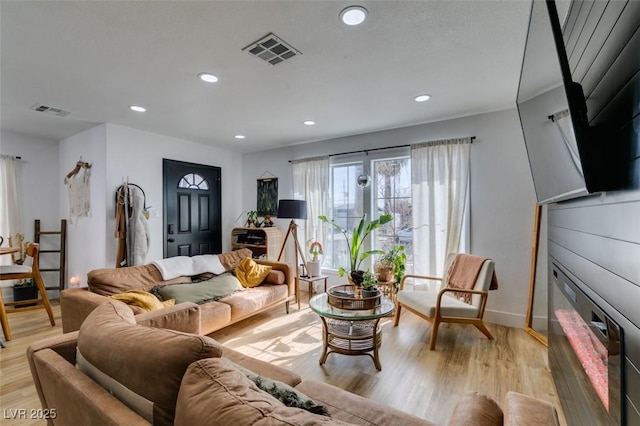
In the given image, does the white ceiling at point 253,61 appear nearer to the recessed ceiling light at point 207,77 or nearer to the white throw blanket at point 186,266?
the recessed ceiling light at point 207,77

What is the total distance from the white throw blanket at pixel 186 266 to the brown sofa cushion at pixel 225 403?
2.72 m

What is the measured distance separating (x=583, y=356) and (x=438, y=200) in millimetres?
2404

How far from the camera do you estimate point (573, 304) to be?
1.60 metres

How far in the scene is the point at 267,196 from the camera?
522 cm

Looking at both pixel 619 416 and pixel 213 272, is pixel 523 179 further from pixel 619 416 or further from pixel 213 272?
pixel 213 272

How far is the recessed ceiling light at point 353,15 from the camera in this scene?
1644 millimetres

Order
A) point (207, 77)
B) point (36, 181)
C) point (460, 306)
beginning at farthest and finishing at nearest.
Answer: point (36, 181) < point (460, 306) < point (207, 77)

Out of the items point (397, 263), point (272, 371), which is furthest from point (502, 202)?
point (272, 371)

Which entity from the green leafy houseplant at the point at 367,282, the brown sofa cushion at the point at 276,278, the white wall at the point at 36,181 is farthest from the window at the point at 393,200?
the white wall at the point at 36,181

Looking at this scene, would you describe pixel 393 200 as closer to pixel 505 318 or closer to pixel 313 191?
pixel 313 191

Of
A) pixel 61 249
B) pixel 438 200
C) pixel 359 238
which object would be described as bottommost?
pixel 61 249

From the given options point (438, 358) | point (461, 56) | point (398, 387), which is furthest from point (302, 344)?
point (461, 56)

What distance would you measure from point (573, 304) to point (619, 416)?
2.30 feet

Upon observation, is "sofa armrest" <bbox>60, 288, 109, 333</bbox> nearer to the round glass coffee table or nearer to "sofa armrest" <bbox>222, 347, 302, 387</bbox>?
"sofa armrest" <bbox>222, 347, 302, 387</bbox>
